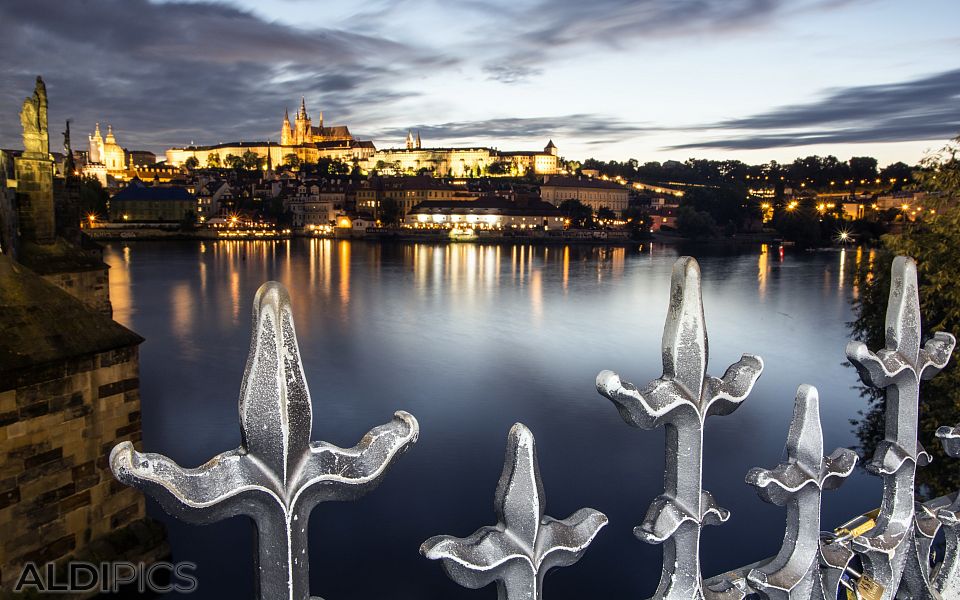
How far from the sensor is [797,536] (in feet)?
5.51

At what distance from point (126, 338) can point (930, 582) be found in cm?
641

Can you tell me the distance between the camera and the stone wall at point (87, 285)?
10.9 metres

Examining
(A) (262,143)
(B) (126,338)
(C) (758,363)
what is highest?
(A) (262,143)

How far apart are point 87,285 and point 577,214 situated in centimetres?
7338

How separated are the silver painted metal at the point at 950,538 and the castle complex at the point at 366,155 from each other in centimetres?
10793

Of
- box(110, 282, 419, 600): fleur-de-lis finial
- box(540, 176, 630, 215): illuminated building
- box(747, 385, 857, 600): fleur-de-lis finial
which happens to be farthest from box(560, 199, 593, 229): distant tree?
box(110, 282, 419, 600): fleur-de-lis finial

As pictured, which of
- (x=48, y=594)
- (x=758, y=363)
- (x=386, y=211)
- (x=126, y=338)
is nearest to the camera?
(x=758, y=363)

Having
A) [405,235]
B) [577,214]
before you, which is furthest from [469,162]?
[405,235]

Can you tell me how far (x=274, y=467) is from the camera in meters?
1.12

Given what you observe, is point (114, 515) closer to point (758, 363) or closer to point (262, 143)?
point (758, 363)

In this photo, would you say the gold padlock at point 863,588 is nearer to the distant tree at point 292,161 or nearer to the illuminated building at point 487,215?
the illuminated building at point 487,215

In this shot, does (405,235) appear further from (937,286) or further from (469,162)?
(937,286)

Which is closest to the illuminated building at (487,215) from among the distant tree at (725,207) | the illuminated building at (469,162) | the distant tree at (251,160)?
the distant tree at (725,207)

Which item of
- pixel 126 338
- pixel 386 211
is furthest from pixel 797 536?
pixel 386 211
